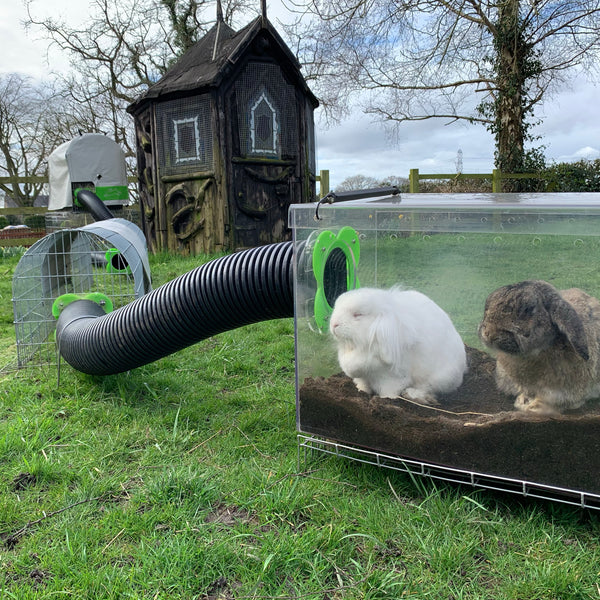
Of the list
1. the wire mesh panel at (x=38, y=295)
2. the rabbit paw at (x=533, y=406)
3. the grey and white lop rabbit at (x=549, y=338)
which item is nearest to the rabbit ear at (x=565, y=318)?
the grey and white lop rabbit at (x=549, y=338)

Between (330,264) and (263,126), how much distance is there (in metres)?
7.52

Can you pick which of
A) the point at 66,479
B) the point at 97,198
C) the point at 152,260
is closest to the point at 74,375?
the point at 66,479

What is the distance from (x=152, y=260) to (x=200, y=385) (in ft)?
19.5

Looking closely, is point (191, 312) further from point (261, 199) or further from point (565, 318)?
point (261, 199)

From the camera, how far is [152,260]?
934cm

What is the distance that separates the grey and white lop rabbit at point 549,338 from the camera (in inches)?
78.6

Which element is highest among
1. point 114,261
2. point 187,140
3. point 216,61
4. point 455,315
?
point 216,61

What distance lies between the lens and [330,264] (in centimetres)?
246

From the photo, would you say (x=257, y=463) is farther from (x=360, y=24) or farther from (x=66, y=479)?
(x=360, y=24)

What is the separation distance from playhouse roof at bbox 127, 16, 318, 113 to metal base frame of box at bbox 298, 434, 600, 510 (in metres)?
7.56

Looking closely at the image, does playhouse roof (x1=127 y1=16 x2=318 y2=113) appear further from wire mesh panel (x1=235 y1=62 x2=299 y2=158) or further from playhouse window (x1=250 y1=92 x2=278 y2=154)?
playhouse window (x1=250 y1=92 x2=278 y2=154)

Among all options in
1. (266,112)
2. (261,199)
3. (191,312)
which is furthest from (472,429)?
(266,112)

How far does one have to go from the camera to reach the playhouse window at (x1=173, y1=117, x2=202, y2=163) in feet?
30.3

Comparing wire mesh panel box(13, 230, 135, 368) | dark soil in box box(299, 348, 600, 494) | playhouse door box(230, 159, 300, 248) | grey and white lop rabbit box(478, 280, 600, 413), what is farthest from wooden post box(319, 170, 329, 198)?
grey and white lop rabbit box(478, 280, 600, 413)
